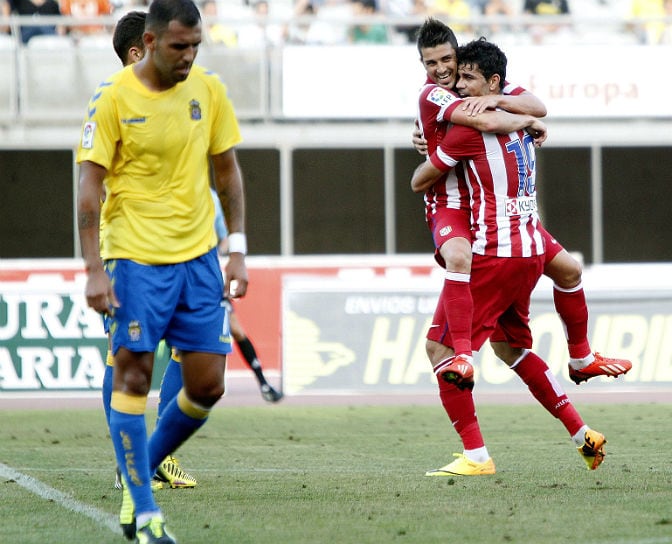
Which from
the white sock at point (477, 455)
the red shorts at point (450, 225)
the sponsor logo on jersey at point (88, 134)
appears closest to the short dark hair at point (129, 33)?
the sponsor logo on jersey at point (88, 134)

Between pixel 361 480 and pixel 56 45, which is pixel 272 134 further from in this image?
pixel 361 480

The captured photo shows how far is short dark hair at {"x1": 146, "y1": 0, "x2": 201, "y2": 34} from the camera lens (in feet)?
18.0

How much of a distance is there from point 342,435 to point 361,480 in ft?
9.03

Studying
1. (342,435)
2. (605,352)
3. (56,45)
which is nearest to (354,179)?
(56,45)

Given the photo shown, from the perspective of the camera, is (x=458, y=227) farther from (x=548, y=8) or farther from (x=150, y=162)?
(x=548, y=8)

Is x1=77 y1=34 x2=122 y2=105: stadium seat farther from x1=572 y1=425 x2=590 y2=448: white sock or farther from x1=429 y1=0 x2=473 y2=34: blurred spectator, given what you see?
x1=572 y1=425 x2=590 y2=448: white sock

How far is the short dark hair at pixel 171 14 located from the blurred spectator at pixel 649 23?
15509 mm

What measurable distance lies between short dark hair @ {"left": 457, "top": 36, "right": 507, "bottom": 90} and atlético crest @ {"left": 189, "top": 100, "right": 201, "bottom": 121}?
217 cm

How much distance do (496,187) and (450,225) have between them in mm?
320

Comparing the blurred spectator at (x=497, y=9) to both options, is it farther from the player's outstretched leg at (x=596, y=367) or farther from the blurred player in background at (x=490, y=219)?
the player's outstretched leg at (x=596, y=367)

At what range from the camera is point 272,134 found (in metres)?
20.4

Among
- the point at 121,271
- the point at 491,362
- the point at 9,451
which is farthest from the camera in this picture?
the point at 491,362

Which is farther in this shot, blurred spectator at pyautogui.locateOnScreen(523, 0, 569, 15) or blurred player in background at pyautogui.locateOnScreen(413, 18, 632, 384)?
blurred spectator at pyautogui.locateOnScreen(523, 0, 569, 15)

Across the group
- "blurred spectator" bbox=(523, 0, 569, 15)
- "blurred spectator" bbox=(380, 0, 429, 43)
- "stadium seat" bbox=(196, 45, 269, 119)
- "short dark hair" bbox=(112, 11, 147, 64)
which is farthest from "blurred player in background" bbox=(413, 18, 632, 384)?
"blurred spectator" bbox=(523, 0, 569, 15)
